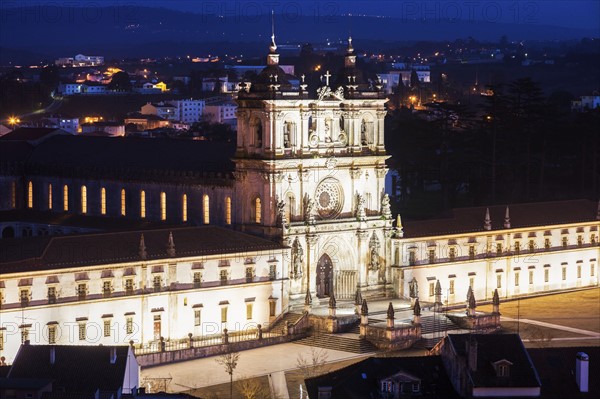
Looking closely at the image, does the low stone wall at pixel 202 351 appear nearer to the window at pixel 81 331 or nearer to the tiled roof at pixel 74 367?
the window at pixel 81 331

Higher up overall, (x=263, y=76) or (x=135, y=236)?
(x=263, y=76)

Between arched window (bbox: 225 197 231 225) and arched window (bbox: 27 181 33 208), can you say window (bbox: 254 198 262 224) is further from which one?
arched window (bbox: 27 181 33 208)

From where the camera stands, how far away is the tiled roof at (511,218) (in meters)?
99.5

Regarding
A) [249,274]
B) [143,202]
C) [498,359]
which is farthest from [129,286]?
[498,359]

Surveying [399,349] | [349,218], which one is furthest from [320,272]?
[399,349]

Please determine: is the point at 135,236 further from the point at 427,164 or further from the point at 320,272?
the point at 427,164

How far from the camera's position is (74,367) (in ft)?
223

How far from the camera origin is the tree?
256 feet

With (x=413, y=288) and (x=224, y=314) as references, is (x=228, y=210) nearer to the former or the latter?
(x=224, y=314)

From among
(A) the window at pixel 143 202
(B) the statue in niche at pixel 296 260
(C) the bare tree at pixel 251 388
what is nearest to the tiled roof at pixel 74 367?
(C) the bare tree at pixel 251 388

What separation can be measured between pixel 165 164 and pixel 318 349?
20524 mm

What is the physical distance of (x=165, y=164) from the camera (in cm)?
10238

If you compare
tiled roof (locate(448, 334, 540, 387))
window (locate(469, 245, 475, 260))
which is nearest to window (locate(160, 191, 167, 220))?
window (locate(469, 245, 475, 260))

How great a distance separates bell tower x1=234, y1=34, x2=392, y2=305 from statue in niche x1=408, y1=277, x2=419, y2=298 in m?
1.33
